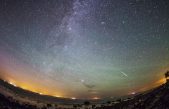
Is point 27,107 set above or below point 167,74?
below

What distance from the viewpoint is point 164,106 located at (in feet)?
89.1

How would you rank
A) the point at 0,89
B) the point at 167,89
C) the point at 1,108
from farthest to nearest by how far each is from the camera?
the point at 0,89 → the point at 1,108 → the point at 167,89

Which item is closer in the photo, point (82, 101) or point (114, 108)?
point (114, 108)

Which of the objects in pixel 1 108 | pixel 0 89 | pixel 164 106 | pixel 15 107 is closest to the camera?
pixel 164 106

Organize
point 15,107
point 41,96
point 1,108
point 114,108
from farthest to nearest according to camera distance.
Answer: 1. point 41,96
2. point 15,107
3. point 1,108
4. point 114,108

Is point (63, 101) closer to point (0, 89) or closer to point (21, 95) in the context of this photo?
point (21, 95)

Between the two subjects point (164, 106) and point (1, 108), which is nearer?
point (164, 106)

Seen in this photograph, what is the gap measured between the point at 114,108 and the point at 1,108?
24.1 meters

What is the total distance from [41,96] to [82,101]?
16049mm

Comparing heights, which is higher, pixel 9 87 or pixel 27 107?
pixel 9 87

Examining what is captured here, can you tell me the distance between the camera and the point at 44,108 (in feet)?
209

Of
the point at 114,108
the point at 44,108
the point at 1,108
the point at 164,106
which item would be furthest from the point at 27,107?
the point at 164,106

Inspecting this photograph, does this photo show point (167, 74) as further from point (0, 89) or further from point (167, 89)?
point (0, 89)

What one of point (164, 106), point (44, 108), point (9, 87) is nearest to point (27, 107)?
point (44, 108)
